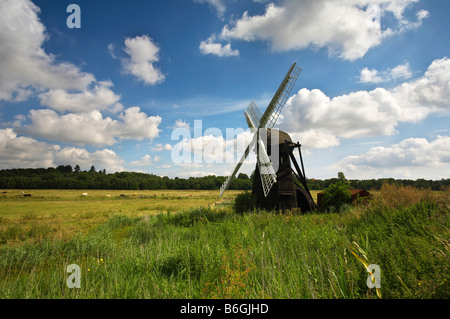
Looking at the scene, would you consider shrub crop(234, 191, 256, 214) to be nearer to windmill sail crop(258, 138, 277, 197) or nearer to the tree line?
windmill sail crop(258, 138, 277, 197)

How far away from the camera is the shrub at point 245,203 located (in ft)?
59.8

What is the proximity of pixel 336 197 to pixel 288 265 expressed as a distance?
743 inches

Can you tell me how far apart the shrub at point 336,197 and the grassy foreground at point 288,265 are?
10885mm

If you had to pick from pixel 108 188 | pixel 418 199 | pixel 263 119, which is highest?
pixel 263 119

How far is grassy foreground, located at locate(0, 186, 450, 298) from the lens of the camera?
312cm

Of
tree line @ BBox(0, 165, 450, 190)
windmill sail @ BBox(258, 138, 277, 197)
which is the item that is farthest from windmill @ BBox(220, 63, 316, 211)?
tree line @ BBox(0, 165, 450, 190)

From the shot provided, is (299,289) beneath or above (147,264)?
above

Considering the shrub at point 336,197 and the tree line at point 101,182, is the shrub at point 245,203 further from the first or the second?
the tree line at point 101,182

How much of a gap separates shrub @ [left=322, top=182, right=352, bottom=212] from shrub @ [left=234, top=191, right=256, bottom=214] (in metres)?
7.53

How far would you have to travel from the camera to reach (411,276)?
9.82 ft
